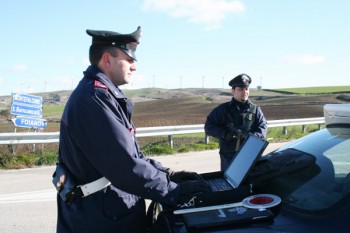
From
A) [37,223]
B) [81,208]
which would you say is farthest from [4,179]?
[81,208]

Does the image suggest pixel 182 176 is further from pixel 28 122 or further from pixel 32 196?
pixel 28 122

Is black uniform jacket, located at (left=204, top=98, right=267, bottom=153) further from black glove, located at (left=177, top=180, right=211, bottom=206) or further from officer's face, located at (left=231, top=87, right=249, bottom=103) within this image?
black glove, located at (left=177, top=180, right=211, bottom=206)

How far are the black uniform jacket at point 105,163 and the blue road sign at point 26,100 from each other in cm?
1011

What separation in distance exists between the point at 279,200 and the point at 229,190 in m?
0.29

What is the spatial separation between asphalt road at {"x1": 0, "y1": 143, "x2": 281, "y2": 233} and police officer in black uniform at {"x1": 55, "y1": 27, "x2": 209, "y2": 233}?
3225 mm

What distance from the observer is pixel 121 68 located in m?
2.64

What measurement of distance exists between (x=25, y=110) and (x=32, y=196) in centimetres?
540

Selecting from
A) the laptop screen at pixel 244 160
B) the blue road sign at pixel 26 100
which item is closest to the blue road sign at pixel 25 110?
the blue road sign at pixel 26 100

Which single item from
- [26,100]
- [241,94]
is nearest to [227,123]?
[241,94]

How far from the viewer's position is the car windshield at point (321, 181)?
2355 mm

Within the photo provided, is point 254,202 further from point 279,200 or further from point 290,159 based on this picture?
point 290,159

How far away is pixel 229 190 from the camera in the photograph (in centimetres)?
249

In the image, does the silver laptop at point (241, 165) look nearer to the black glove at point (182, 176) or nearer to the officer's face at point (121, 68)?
the black glove at point (182, 176)

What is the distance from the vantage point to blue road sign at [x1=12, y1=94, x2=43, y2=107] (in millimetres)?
11997
